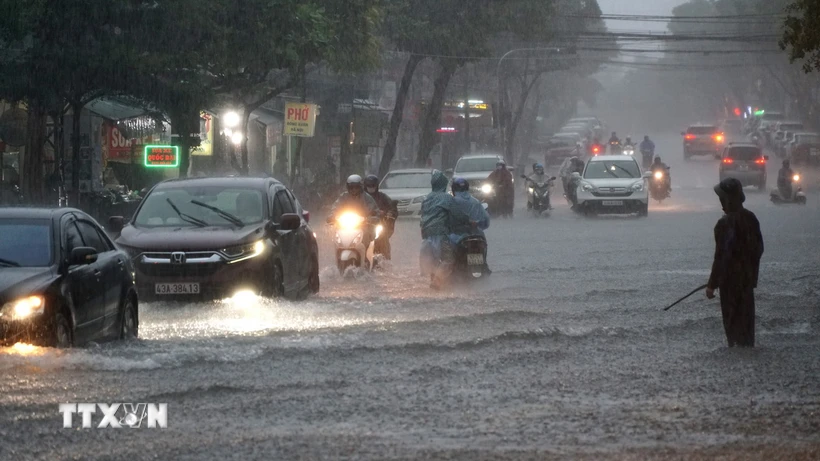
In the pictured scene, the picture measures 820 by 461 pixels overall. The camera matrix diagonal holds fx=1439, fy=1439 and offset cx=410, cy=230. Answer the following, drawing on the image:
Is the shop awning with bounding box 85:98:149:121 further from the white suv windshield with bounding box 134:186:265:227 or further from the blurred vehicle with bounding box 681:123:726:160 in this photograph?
the blurred vehicle with bounding box 681:123:726:160

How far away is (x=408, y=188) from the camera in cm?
3934

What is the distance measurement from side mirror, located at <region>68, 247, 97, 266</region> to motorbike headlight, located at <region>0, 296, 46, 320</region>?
30.1 inches

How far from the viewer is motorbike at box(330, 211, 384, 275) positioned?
19.5 m

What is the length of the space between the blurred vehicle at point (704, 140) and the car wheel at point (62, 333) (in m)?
68.8

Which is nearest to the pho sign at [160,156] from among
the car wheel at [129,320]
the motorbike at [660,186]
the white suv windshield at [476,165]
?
the white suv windshield at [476,165]

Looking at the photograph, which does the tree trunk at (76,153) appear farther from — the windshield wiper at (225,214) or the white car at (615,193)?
the white car at (615,193)

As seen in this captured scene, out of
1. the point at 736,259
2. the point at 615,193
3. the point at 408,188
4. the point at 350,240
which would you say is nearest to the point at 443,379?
the point at 736,259

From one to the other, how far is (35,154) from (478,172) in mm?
17873

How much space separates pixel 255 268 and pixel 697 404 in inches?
266

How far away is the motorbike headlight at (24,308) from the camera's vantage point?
32.9 ft

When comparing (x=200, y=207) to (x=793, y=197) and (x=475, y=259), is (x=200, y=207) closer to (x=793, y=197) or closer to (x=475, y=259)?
(x=475, y=259)

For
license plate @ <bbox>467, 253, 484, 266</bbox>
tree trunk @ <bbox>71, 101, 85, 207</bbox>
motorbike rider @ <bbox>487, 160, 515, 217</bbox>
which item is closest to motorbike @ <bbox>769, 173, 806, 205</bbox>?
motorbike rider @ <bbox>487, 160, 515, 217</bbox>

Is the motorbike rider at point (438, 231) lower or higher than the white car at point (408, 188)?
higher

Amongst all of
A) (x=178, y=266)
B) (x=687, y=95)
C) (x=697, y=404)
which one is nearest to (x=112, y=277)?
(x=178, y=266)
